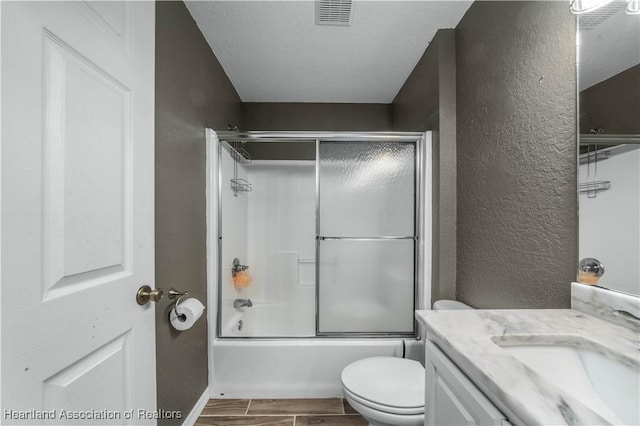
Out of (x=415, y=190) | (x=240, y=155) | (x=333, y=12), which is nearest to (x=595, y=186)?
(x=415, y=190)

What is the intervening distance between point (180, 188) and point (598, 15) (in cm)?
184

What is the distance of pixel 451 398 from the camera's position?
0.74 m

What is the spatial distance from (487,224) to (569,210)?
1.48 feet

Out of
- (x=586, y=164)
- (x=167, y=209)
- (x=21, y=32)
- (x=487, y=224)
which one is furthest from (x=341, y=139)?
(x=21, y=32)

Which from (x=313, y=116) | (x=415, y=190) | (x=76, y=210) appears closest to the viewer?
(x=76, y=210)

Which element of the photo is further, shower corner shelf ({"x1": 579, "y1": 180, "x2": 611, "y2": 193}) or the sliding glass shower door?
the sliding glass shower door

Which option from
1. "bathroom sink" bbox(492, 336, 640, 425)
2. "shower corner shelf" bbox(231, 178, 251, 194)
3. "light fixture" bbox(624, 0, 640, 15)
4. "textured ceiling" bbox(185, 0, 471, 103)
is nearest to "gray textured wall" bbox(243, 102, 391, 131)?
"textured ceiling" bbox(185, 0, 471, 103)

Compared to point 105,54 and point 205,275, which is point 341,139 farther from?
point 105,54

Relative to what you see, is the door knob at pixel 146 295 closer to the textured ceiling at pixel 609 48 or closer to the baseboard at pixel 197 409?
the baseboard at pixel 197 409

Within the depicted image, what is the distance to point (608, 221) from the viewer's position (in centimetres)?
88

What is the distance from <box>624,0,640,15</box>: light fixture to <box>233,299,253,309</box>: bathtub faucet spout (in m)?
2.53

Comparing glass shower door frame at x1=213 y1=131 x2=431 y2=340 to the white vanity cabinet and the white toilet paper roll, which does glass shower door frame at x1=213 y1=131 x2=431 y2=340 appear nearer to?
the white toilet paper roll

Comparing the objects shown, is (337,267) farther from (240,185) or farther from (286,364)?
(240,185)

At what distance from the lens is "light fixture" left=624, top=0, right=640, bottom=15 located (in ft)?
2.69
